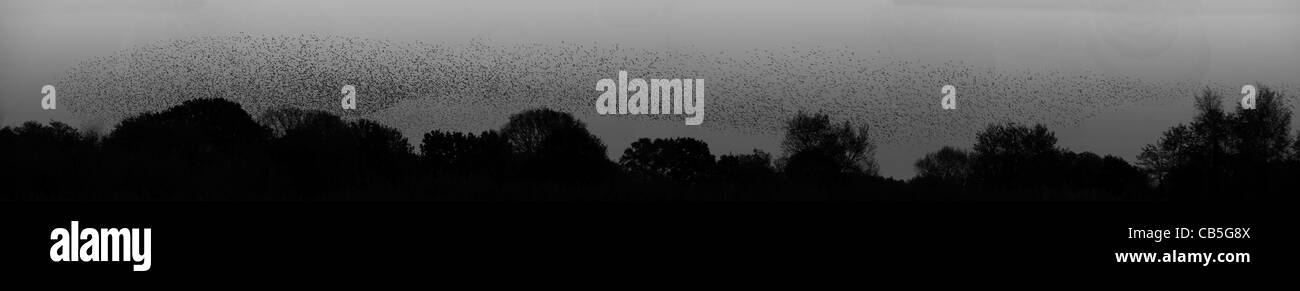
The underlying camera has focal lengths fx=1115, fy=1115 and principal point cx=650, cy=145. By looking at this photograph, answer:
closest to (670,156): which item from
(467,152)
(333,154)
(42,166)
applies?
(467,152)

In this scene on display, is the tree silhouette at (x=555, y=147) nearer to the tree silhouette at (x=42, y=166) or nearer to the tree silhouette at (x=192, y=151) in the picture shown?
the tree silhouette at (x=192, y=151)

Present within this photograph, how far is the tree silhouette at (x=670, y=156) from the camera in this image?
36031mm

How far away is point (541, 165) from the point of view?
2728 cm

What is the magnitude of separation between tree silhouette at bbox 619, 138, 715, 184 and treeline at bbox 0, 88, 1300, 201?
69mm

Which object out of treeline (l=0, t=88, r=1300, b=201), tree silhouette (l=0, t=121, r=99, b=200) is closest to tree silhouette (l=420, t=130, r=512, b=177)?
treeline (l=0, t=88, r=1300, b=201)

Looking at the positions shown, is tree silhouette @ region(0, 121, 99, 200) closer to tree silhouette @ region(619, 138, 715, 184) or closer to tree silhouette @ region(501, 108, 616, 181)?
tree silhouette @ region(501, 108, 616, 181)

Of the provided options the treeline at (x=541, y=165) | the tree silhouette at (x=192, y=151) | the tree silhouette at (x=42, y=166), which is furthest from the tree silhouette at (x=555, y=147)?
the tree silhouette at (x=42, y=166)

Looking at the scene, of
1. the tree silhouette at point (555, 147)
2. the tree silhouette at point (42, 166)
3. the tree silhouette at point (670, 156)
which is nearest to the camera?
the tree silhouette at point (42, 166)

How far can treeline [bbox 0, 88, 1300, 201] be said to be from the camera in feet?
61.8

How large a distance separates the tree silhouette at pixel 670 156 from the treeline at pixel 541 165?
0.07m
